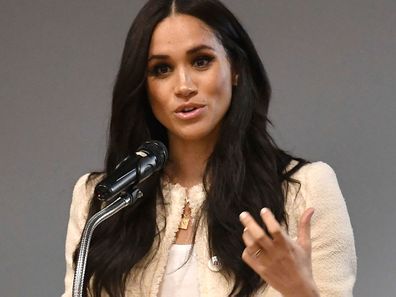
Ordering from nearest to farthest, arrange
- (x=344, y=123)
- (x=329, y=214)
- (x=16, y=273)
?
(x=329, y=214) → (x=344, y=123) → (x=16, y=273)

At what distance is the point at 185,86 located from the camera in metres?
1.70

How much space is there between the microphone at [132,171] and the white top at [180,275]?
1.25ft

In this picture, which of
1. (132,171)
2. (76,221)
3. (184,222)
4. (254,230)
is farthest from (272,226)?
(76,221)

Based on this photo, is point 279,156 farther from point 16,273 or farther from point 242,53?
point 16,273

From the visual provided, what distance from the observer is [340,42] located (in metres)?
2.11

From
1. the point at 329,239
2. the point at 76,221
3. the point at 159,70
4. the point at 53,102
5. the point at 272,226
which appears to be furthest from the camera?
the point at 53,102

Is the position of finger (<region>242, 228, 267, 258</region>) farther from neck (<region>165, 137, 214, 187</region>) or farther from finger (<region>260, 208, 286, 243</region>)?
neck (<region>165, 137, 214, 187</region>)

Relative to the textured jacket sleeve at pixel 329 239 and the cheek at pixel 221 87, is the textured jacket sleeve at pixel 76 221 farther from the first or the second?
the textured jacket sleeve at pixel 329 239

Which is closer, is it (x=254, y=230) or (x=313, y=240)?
(x=254, y=230)

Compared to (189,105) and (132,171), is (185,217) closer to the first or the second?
(189,105)

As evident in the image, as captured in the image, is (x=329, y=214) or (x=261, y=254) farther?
(x=329, y=214)

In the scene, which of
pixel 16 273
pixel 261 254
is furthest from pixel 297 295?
pixel 16 273

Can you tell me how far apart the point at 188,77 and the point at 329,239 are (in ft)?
1.46

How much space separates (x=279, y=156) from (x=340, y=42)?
0.45 m
